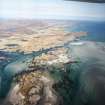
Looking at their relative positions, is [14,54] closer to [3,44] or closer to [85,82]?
[3,44]

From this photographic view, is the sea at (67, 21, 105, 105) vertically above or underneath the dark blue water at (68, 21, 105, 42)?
underneath

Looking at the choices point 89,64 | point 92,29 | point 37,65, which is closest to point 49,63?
point 37,65

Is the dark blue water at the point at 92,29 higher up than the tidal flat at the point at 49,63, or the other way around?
the dark blue water at the point at 92,29

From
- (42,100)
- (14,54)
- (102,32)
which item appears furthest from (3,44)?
(102,32)

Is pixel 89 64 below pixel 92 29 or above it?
below

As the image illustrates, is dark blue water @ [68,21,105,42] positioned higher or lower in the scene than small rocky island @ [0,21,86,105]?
higher

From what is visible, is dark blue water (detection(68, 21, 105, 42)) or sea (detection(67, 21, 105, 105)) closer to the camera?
sea (detection(67, 21, 105, 105))

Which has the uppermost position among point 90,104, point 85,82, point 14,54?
point 14,54

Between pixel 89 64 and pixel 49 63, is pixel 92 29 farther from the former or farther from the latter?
pixel 49 63
